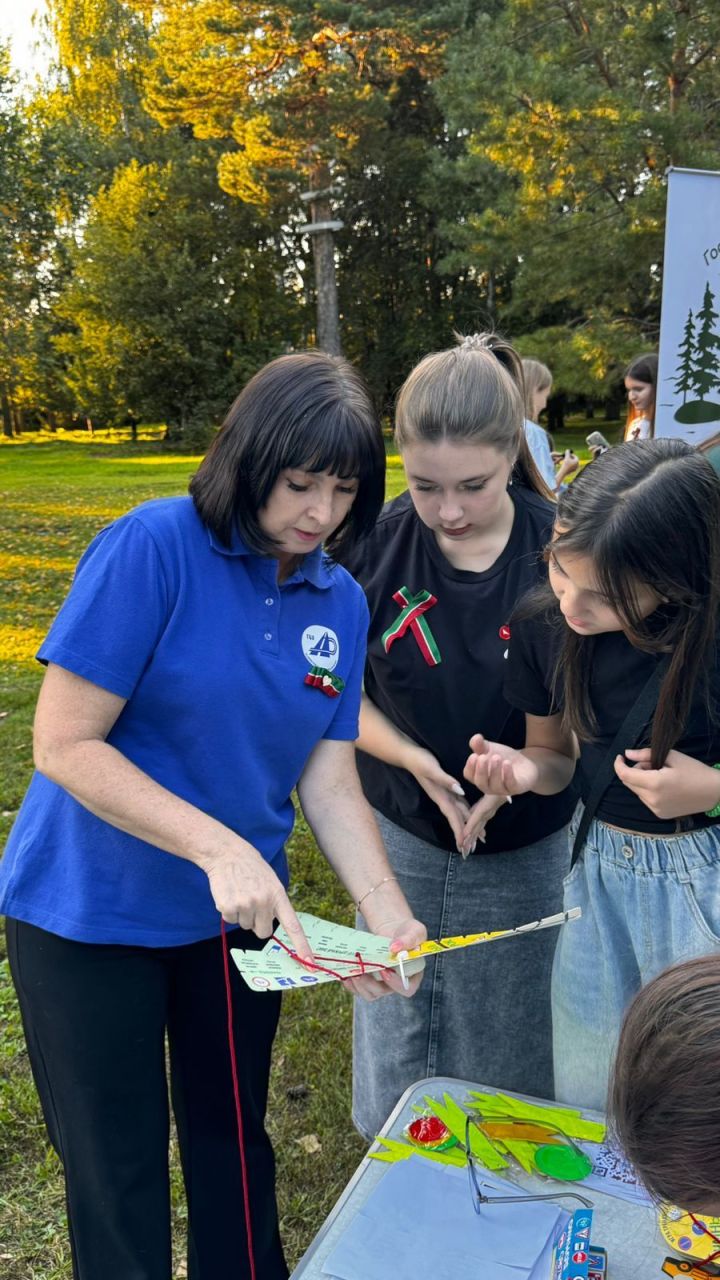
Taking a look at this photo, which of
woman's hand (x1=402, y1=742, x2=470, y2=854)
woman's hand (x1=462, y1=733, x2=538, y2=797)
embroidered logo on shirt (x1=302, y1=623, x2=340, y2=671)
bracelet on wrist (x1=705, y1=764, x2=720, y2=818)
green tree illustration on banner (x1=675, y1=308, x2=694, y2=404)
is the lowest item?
woman's hand (x1=402, y1=742, x2=470, y2=854)

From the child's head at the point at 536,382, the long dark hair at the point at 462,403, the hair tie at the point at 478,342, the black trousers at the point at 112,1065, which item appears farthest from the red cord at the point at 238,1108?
the child's head at the point at 536,382

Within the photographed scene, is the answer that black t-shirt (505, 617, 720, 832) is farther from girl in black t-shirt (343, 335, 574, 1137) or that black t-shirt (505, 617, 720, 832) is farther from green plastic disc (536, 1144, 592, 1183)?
green plastic disc (536, 1144, 592, 1183)

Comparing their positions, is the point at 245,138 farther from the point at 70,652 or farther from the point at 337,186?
the point at 70,652

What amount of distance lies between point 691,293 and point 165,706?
11.0 ft

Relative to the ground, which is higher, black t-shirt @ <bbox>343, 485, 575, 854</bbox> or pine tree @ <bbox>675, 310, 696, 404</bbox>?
pine tree @ <bbox>675, 310, 696, 404</bbox>

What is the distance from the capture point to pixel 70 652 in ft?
4.14

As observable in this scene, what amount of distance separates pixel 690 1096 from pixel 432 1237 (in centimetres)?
47

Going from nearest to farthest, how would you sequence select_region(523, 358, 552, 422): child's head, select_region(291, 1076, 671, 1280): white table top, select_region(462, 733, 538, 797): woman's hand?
select_region(291, 1076, 671, 1280): white table top < select_region(462, 733, 538, 797): woman's hand < select_region(523, 358, 552, 422): child's head

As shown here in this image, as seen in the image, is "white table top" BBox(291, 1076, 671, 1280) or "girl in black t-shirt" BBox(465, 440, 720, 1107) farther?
"girl in black t-shirt" BBox(465, 440, 720, 1107)

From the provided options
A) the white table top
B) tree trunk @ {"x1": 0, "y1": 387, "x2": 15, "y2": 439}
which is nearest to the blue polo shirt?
the white table top

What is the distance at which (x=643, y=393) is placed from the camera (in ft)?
19.3

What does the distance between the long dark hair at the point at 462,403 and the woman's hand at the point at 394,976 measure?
2.53 ft

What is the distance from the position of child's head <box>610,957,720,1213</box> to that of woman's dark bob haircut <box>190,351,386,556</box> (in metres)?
0.78

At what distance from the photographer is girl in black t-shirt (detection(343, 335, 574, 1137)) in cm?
166
